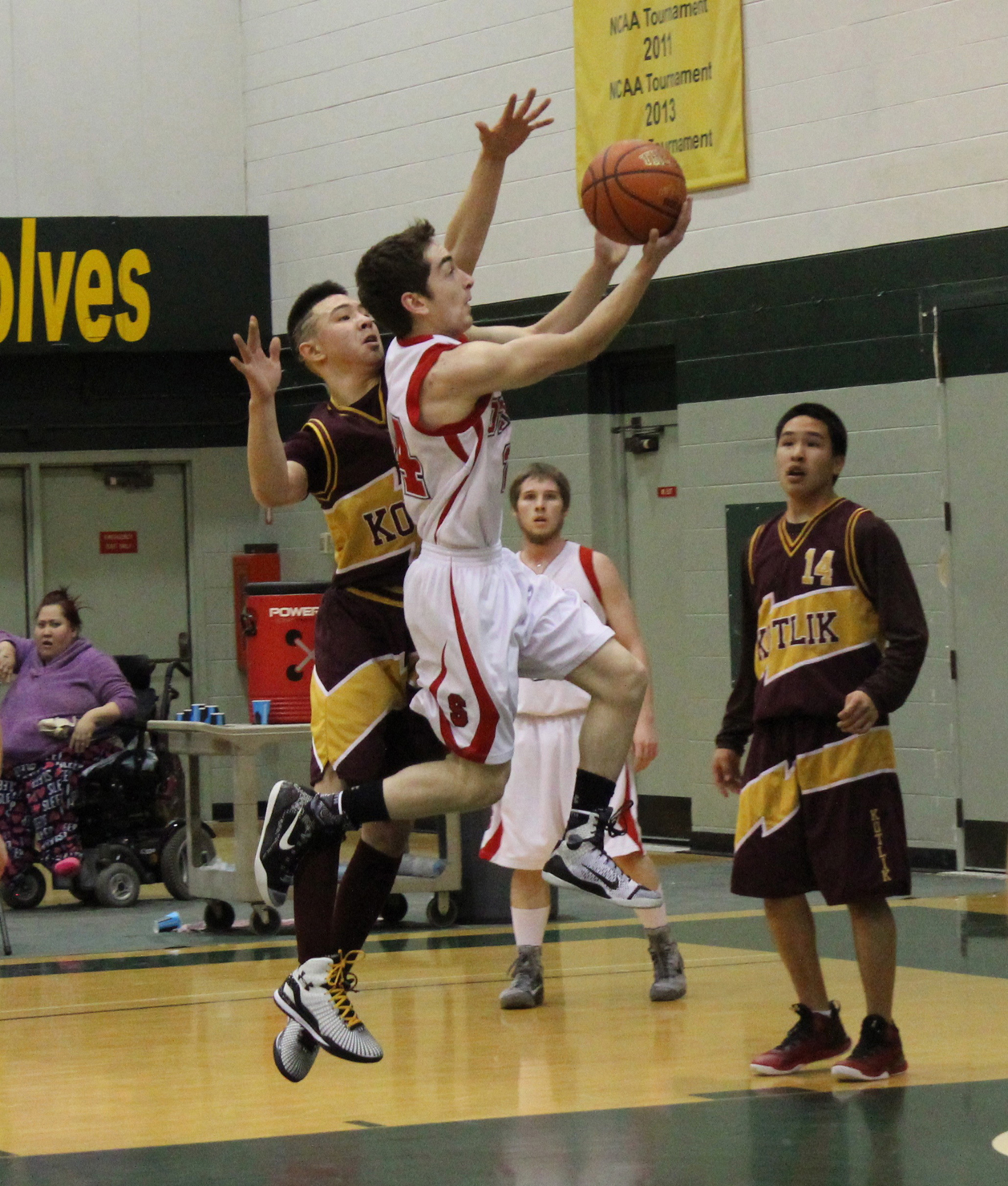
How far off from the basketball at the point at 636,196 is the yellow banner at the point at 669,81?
5663 mm

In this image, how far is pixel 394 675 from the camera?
4789 millimetres

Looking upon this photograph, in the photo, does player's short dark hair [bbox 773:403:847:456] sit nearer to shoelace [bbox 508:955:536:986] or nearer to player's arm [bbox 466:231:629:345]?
player's arm [bbox 466:231:629:345]

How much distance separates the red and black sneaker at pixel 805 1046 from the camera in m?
5.22

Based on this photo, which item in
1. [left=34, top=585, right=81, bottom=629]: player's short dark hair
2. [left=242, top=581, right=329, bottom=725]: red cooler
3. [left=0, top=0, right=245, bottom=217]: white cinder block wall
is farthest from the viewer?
[left=0, top=0, right=245, bottom=217]: white cinder block wall

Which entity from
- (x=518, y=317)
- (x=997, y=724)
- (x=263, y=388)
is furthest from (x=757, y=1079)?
(x=518, y=317)

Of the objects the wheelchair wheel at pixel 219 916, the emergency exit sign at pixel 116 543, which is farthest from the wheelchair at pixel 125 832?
the emergency exit sign at pixel 116 543

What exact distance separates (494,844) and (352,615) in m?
2.11

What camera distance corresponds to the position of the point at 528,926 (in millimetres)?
6512

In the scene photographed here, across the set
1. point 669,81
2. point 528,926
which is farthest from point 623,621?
point 669,81

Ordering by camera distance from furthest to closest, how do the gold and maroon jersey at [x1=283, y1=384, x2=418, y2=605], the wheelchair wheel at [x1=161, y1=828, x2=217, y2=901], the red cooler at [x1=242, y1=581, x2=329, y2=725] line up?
the wheelchair wheel at [x1=161, y1=828, x2=217, y2=901] < the red cooler at [x1=242, y1=581, x2=329, y2=725] < the gold and maroon jersey at [x1=283, y1=384, x2=418, y2=605]

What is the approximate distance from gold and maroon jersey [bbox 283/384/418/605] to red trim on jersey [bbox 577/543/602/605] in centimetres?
178

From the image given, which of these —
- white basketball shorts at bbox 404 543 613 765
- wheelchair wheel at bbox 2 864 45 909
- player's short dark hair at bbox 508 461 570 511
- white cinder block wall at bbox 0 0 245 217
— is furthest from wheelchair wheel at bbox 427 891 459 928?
white cinder block wall at bbox 0 0 245 217

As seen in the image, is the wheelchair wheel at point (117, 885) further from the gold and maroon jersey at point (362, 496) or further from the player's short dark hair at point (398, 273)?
the player's short dark hair at point (398, 273)

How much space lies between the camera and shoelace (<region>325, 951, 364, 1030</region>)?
4.55m
